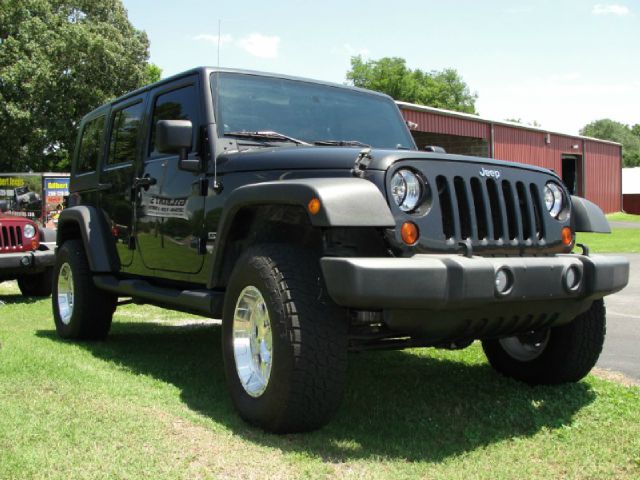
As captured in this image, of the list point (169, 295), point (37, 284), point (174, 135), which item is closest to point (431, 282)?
point (174, 135)

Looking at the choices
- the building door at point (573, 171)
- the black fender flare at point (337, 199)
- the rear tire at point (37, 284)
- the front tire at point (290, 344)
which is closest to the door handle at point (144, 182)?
the front tire at point (290, 344)

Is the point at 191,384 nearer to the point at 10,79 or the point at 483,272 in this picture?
the point at 483,272

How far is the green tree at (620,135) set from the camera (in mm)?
104375

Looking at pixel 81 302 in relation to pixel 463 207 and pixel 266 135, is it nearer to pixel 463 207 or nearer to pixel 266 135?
pixel 266 135

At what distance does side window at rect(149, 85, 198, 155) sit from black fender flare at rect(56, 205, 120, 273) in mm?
1024

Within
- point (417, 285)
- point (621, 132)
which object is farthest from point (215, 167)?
point (621, 132)

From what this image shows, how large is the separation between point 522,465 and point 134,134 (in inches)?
153

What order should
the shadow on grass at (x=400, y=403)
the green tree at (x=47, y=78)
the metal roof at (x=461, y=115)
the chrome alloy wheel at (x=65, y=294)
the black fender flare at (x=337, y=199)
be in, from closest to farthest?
the black fender flare at (x=337, y=199) → the shadow on grass at (x=400, y=403) → the chrome alloy wheel at (x=65, y=294) → the metal roof at (x=461, y=115) → the green tree at (x=47, y=78)

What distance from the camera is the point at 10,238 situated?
964cm

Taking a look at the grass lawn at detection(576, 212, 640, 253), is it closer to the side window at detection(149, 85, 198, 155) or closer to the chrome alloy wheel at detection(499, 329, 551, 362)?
the chrome alloy wheel at detection(499, 329, 551, 362)

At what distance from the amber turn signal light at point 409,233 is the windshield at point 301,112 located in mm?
1439

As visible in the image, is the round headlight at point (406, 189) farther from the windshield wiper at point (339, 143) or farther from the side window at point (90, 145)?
the side window at point (90, 145)

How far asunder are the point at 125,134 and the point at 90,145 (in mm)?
970

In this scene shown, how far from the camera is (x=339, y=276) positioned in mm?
3104
